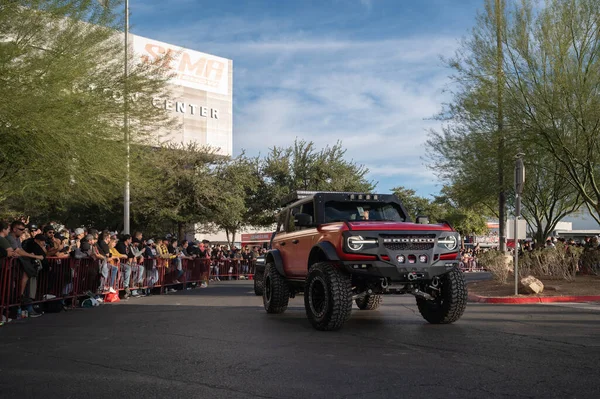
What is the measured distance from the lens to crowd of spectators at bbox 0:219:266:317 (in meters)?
12.1

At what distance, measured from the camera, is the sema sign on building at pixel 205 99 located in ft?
273

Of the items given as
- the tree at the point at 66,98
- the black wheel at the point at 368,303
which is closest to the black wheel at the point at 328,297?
the black wheel at the point at 368,303

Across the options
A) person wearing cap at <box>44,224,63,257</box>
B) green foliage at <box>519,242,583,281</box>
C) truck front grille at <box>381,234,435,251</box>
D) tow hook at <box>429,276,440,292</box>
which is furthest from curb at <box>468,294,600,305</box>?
person wearing cap at <box>44,224,63,257</box>

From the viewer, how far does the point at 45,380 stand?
19.8 ft

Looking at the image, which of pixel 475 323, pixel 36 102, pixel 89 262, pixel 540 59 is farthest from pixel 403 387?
pixel 540 59

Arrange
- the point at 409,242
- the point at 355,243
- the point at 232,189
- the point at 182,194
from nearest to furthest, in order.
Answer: the point at 355,243
the point at 409,242
the point at 182,194
the point at 232,189

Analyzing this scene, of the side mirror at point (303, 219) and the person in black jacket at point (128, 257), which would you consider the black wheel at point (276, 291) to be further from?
the person in black jacket at point (128, 257)

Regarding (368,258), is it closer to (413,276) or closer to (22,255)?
(413,276)

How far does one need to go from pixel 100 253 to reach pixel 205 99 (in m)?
72.6

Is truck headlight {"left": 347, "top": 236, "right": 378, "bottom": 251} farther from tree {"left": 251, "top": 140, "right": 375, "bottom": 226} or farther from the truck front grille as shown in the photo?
tree {"left": 251, "top": 140, "right": 375, "bottom": 226}

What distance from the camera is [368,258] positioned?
30.6 feet

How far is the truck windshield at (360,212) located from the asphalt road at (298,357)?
69.2 inches

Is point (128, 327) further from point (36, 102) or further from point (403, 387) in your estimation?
point (403, 387)

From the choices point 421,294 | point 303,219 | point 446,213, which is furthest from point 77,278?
point 446,213
